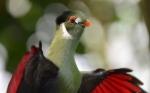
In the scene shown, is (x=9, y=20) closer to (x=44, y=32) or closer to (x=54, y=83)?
(x=44, y=32)

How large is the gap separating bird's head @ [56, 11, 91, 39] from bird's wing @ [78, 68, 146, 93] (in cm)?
10

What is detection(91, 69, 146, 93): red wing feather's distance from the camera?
86cm

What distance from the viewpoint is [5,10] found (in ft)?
5.21

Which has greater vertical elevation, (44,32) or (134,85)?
(44,32)

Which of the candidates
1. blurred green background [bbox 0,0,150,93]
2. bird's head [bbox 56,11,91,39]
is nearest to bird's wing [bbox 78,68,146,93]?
bird's head [bbox 56,11,91,39]

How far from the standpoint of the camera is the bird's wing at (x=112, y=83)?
33.9 inches

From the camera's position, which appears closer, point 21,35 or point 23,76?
point 23,76

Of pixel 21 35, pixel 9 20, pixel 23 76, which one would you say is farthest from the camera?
pixel 9 20

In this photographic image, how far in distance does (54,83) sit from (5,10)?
32.1 inches

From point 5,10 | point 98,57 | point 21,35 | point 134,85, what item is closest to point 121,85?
point 134,85

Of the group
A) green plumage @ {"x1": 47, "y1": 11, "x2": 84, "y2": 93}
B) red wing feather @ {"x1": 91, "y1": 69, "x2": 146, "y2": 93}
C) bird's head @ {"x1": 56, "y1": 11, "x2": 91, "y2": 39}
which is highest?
bird's head @ {"x1": 56, "y1": 11, "x2": 91, "y2": 39}

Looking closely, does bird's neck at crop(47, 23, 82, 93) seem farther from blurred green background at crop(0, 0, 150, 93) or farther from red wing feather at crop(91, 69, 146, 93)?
blurred green background at crop(0, 0, 150, 93)

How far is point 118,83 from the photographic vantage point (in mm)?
865

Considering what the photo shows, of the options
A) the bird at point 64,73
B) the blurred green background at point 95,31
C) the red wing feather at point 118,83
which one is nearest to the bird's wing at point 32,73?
the bird at point 64,73
